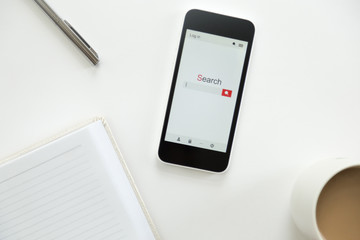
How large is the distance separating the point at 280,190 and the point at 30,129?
0.35 metres

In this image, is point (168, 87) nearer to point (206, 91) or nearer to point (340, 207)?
point (206, 91)

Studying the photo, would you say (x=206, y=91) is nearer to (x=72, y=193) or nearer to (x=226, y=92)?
(x=226, y=92)

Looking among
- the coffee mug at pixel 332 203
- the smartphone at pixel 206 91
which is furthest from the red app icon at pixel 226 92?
the coffee mug at pixel 332 203

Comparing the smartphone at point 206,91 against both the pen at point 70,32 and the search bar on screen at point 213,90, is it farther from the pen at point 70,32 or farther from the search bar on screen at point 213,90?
the pen at point 70,32

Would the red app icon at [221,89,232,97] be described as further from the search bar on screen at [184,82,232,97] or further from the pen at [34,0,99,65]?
the pen at [34,0,99,65]

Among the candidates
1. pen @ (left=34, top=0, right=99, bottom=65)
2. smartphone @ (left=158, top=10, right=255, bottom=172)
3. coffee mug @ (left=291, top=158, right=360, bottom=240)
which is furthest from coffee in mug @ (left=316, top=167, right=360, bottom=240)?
pen @ (left=34, top=0, right=99, bottom=65)

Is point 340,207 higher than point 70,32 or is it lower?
lower

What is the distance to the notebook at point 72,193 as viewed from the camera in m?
0.42

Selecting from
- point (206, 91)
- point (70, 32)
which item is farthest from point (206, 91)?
point (70, 32)

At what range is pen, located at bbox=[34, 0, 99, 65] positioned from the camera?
428mm

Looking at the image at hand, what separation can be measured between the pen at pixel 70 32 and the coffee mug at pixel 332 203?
0.32 m

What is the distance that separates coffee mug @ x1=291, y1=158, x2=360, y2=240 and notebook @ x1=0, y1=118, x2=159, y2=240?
7.9 inches

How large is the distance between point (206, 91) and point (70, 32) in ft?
0.64

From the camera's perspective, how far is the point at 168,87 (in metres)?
0.45
